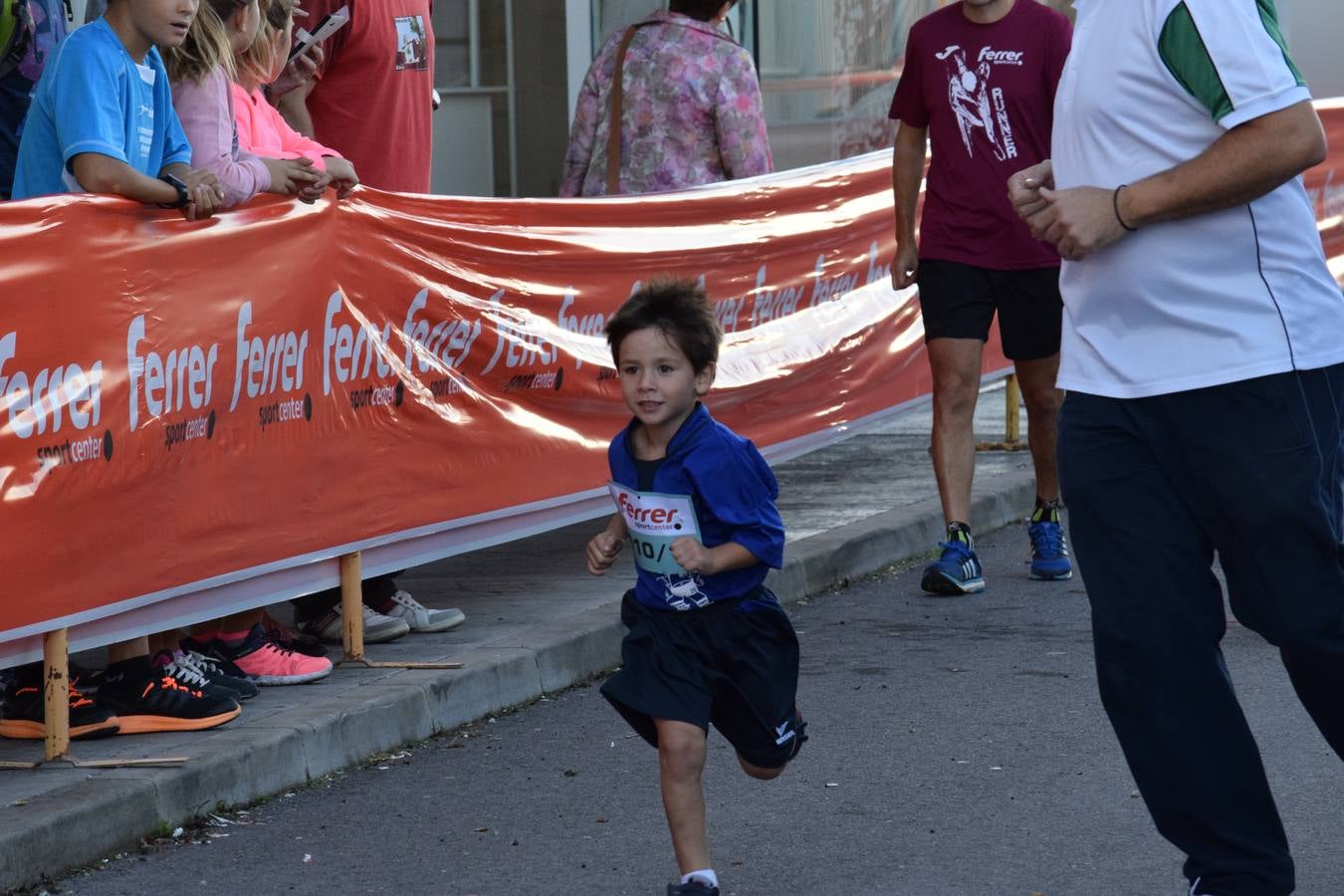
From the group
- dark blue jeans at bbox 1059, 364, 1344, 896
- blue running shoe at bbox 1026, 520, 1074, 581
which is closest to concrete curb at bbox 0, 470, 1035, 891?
blue running shoe at bbox 1026, 520, 1074, 581

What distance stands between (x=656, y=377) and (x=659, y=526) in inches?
11.2

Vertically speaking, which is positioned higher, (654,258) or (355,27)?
(355,27)

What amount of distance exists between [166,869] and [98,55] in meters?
1.90

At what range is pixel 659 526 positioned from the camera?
415cm

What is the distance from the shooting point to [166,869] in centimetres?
450

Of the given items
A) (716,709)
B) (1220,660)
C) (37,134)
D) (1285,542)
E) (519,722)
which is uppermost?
(37,134)

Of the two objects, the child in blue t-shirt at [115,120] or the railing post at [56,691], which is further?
the child in blue t-shirt at [115,120]

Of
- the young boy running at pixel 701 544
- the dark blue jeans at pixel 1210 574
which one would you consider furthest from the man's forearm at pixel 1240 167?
the young boy running at pixel 701 544

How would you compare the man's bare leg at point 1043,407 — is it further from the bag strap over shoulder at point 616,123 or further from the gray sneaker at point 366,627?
the gray sneaker at point 366,627

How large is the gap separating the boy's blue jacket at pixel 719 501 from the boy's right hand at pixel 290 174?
1.78m

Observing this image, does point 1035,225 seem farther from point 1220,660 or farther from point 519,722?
point 519,722

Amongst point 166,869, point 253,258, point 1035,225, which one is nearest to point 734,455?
point 1035,225

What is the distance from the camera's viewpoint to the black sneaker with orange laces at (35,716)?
513cm

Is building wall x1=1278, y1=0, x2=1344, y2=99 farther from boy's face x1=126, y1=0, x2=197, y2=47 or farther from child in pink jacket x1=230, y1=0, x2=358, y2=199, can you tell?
boy's face x1=126, y1=0, x2=197, y2=47
